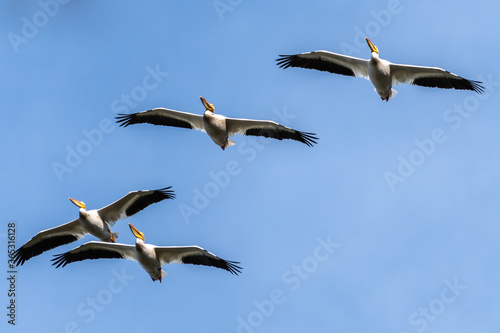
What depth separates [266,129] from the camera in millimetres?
24375

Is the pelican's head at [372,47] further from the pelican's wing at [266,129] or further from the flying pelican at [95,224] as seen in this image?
the flying pelican at [95,224]

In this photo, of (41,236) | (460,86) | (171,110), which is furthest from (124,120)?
(460,86)

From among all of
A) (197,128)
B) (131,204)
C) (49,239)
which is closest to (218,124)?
(197,128)

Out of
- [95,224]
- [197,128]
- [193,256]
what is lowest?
[193,256]

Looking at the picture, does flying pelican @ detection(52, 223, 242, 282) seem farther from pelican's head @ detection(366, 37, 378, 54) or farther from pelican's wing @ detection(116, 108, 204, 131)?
pelican's head @ detection(366, 37, 378, 54)

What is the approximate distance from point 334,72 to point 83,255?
8.32 meters

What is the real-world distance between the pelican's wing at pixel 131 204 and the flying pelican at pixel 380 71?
478 centimetres

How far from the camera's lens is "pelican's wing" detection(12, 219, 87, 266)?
25000 millimetres

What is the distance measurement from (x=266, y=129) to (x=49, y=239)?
6.82 meters

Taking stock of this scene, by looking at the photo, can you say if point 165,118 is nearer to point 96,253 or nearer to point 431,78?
point 96,253

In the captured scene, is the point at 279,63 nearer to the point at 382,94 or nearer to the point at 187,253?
the point at 382,94

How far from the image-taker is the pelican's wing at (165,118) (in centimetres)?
2489

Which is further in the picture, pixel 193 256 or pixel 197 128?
pixel 197 128

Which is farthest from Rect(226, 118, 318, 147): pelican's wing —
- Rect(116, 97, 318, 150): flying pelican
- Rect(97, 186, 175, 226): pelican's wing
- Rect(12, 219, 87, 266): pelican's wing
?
Rect(12, 219, 87, 266): pelican's wing
